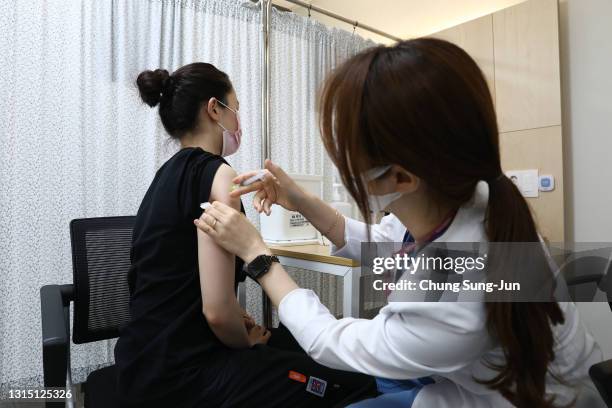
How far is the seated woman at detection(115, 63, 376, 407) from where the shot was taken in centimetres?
84

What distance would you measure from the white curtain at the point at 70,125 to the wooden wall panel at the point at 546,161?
1230mm

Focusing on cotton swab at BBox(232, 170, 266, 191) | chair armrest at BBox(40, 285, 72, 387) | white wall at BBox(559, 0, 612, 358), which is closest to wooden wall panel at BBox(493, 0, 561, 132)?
white wall at BBox(559, 0, 612, 358)

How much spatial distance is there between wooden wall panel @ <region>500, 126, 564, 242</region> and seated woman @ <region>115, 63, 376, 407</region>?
68.6 inches

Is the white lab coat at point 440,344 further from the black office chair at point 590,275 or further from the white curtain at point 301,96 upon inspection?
the white curtain at point 301,96

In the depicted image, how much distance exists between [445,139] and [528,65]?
6.80ft

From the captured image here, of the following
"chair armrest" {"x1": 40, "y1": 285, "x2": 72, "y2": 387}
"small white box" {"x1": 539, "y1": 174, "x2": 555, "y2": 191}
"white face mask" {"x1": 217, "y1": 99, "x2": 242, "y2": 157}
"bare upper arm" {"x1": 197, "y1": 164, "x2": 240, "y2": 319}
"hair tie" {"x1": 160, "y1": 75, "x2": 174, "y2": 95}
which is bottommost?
"chair armrest" {"x1": 40, "y1": 285, "x2": 72, "y2": 387}

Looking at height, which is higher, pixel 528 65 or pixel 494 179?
pixel 528 65

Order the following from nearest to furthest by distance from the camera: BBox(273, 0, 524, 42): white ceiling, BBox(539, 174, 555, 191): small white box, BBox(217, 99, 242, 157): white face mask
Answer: BBox(217, 99, 242, 157): white face mask, BBox(539, 174, 555, 191): small white box, BBox(273, 0, 524, 42): white ceiling

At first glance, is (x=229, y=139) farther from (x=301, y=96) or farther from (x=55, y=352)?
(x=301, y=96)

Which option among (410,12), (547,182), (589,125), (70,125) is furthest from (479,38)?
(70,125)

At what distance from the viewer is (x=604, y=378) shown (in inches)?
22.0

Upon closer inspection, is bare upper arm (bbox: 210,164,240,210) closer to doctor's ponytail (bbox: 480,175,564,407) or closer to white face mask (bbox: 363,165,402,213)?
white face mask (bbox: 363,165,402,213)

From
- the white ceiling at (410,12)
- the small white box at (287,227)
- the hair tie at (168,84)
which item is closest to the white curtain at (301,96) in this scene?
the white ceiling at (410,12)

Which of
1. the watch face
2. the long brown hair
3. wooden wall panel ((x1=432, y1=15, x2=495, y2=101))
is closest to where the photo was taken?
the long brown hair
